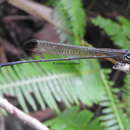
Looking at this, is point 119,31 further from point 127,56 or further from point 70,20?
point 127,56

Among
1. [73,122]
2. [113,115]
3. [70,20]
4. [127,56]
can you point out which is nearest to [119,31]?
[70,20]

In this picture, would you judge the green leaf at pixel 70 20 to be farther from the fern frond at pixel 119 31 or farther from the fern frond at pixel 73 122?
the fern frond at pixel 73 122

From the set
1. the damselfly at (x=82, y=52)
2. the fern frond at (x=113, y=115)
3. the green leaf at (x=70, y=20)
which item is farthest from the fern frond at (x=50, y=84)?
the damselfly at (x=82, y=52)

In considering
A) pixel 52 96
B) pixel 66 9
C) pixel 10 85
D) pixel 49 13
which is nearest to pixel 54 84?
pixel 52 96

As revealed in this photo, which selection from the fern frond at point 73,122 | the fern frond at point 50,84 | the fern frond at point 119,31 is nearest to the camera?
the fern frond at point 73,122

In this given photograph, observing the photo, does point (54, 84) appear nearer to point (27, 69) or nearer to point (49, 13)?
point (27, 69)

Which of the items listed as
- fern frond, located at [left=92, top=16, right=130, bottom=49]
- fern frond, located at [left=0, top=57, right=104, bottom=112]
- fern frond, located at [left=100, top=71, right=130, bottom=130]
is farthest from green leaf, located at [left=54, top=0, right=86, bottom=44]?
fern frond, located at [left=100, top=71, right=130, bottom=130]

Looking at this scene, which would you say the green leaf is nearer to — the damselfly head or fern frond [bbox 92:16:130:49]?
fern frond [bbox 92:16:130:49]
